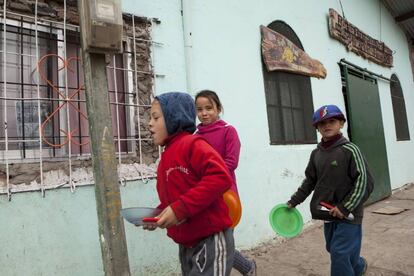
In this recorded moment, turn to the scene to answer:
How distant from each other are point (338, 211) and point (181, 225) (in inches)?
48.8

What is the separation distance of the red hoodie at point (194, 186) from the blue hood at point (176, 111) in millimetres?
46

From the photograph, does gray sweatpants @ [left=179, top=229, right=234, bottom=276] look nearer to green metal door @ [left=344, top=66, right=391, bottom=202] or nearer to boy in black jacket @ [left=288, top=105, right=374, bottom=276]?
boy in black jacket @ [left=288, top=105, right=374, bottom=276]

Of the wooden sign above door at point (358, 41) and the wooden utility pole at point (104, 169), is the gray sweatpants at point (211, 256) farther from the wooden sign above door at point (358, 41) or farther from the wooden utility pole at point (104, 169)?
the wooden sign above door at point (358, 41)

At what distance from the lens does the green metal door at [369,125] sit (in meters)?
6.48

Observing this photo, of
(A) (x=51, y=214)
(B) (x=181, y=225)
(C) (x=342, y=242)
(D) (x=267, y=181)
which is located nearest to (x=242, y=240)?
(D) (x=267, y=181)

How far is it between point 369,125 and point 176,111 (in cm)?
616

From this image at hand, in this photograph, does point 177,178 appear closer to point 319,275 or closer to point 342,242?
point 342,242

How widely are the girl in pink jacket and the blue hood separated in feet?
3.26

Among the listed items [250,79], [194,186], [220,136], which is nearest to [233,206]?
[220,136]

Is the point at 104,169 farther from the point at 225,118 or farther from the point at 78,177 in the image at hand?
the point at 225,118

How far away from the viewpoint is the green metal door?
6477 millimetres

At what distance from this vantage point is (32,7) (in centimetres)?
270

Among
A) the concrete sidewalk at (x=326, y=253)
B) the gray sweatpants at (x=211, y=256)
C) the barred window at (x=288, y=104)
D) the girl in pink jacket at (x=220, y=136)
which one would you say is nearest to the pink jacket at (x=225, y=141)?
the girl in pink jacket at (x=220, y=136)

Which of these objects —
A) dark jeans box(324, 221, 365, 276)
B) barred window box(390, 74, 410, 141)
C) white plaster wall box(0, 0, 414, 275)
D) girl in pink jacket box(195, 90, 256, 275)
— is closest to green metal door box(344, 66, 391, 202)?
white plaster wall box(0, 0, 414, 275)
